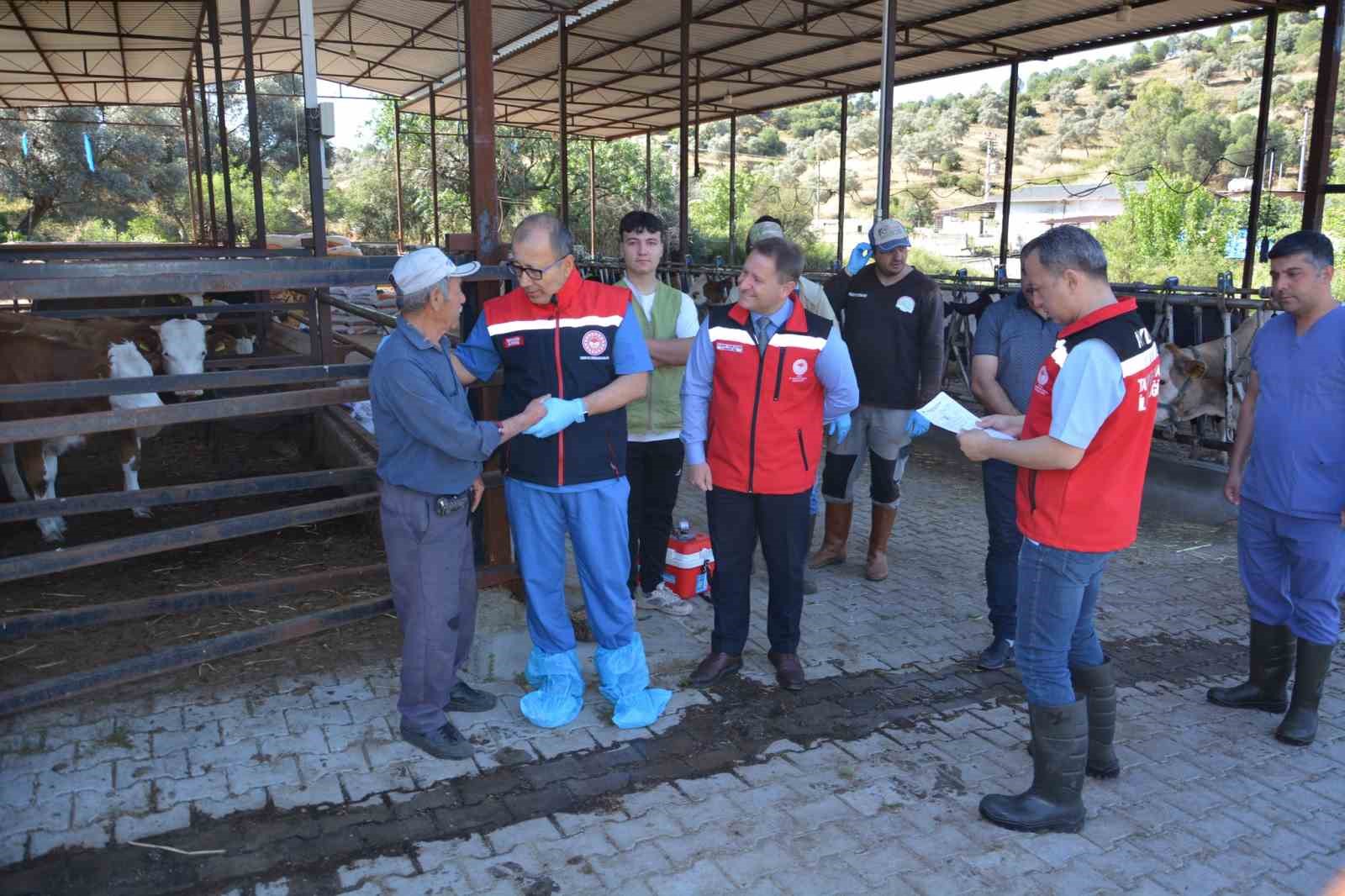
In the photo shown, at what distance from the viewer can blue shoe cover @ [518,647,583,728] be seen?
375 cm

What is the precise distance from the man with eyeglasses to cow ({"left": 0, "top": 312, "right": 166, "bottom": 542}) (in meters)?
3.41

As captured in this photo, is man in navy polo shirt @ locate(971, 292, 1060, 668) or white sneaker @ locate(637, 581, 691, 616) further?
white sneaker @ locate(637, 581, 691, 616)

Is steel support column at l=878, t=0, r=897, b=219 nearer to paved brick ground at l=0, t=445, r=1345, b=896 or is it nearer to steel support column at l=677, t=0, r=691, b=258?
steel support column at l=677, t=0, r=691, b=258

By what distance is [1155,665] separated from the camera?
14.8ft

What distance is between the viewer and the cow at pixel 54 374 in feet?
19.8

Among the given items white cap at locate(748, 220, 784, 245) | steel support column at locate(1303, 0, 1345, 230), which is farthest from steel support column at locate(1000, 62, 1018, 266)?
white cap at locate(748, 220, 784, 245)

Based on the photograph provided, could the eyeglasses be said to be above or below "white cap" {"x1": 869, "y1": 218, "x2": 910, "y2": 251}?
below

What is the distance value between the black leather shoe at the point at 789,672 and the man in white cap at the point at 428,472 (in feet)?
4.40

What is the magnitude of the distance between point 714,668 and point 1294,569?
2316mm

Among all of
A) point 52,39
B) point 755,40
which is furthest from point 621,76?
point 52,39

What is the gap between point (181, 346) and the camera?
696 cm

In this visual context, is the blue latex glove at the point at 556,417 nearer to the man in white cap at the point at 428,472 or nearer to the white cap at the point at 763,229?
the man in white cap at the point at 428,472

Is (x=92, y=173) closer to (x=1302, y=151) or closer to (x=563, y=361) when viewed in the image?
(x=563, y=361)

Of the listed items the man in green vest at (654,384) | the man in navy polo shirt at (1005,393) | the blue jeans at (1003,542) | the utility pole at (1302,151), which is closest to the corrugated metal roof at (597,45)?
the man in navy polo shirt at (1005,393)
